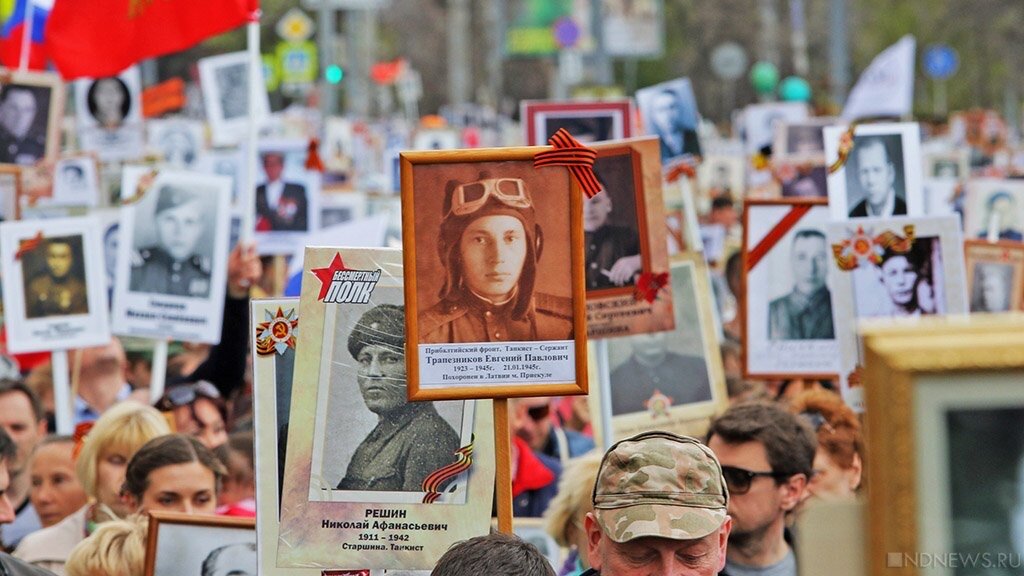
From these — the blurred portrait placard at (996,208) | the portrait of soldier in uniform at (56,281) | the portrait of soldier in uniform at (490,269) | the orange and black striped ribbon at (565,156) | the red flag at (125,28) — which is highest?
the red flag at (125,28)

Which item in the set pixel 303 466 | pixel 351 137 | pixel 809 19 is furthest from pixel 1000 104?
pixel 303 466

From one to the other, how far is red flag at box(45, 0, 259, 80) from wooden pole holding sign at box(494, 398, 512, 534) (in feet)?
16.1

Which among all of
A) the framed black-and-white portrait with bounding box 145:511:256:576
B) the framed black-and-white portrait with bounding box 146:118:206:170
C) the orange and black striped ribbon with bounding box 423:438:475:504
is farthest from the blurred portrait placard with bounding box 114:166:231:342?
the framed black-and-white portrait with bounding box 146:118:206:170

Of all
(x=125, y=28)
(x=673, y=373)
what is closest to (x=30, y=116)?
(x=125, y=28)

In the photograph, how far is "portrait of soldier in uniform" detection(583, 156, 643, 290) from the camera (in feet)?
17.7

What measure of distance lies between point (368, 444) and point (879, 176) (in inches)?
140

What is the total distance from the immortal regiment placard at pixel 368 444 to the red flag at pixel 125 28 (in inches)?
182

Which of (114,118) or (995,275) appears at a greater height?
(114,118)

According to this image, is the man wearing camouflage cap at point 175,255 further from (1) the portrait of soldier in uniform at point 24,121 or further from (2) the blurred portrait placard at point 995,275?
(2) the blurred portrait placard at point 995,275

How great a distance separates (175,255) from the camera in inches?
312

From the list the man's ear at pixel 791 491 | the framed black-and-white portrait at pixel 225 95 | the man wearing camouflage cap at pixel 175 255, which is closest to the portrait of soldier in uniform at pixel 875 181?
the man's ear at pixel 791 491

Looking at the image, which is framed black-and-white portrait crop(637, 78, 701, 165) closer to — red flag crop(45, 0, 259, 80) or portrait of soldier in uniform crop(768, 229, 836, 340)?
red flag crop(45, 0, 259, 80)

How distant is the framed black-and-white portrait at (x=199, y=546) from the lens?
3.97 meters

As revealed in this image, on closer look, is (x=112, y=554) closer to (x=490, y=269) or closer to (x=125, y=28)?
(x=490, y=269)
